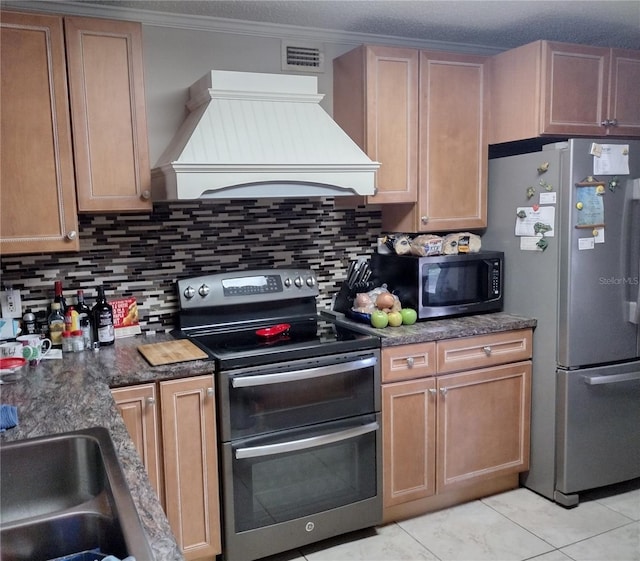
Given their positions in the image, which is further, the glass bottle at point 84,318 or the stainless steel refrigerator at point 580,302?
the stainless steel refrigerator at point 580,302

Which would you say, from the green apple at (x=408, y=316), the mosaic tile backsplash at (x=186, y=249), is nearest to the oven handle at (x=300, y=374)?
the green apple at (x=408, y=316)

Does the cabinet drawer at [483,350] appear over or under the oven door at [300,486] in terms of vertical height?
over

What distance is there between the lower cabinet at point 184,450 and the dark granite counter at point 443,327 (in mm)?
800

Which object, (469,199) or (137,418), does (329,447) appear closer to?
(137,418)

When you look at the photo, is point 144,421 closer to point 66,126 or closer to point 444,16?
point 66,126

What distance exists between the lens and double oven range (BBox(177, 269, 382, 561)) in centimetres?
227

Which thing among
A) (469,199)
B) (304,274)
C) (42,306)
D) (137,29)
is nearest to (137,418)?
(42,306)

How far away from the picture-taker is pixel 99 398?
1789 mm

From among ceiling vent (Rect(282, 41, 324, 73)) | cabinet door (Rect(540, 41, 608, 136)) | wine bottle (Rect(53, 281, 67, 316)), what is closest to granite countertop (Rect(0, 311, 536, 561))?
wine bottle (Rect(53, 281, 67, 316))

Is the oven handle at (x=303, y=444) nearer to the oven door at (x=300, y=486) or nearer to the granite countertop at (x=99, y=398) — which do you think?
the oven door at (x=300, y=486)

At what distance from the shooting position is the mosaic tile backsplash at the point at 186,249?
256 centimetres

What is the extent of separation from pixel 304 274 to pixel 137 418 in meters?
1.09

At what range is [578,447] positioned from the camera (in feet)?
9.06

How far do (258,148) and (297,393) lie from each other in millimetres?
982
